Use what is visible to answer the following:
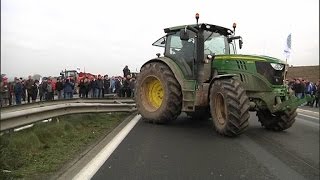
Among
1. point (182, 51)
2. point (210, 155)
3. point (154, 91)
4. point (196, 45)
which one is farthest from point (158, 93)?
point (210, 155)

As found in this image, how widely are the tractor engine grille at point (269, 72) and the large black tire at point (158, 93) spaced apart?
2.44 meters

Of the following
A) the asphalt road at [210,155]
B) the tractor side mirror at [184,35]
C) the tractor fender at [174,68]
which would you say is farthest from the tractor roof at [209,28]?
the asphalt road at [210,155]

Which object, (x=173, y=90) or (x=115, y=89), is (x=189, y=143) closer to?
(x=173, y=90)

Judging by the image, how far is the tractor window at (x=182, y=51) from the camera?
12.5 meters

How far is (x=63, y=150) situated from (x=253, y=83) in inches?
190

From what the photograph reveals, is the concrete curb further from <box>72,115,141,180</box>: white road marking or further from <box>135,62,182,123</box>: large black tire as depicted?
<box>135,62,182,123</box>: large black tire

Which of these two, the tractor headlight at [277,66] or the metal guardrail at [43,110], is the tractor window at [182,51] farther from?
the metal guardrail at [43,110]

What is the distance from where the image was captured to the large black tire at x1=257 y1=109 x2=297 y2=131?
11820 mm

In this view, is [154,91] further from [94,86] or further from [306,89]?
[306,89]

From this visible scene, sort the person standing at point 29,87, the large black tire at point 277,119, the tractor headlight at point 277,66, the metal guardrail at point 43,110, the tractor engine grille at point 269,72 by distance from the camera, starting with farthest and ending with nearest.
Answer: the person standing at point 29,87
the large black tire at point 277,119
the tractor headlight at point 277,66
the tractor engine grille at point 269,72
the metal guardrail at point 43,110

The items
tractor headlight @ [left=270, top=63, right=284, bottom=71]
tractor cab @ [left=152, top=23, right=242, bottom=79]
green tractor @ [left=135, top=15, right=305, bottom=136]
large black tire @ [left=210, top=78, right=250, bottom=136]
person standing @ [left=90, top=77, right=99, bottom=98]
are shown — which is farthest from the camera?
person standing @ [left=90, top=77, right=99, bottom=98]

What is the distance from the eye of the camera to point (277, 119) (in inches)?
474

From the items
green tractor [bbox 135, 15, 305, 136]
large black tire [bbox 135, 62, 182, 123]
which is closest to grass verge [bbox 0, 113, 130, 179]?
large black tire [bbox 135, 62, 182, 123]

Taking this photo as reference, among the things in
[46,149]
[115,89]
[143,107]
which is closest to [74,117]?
[143,107]
